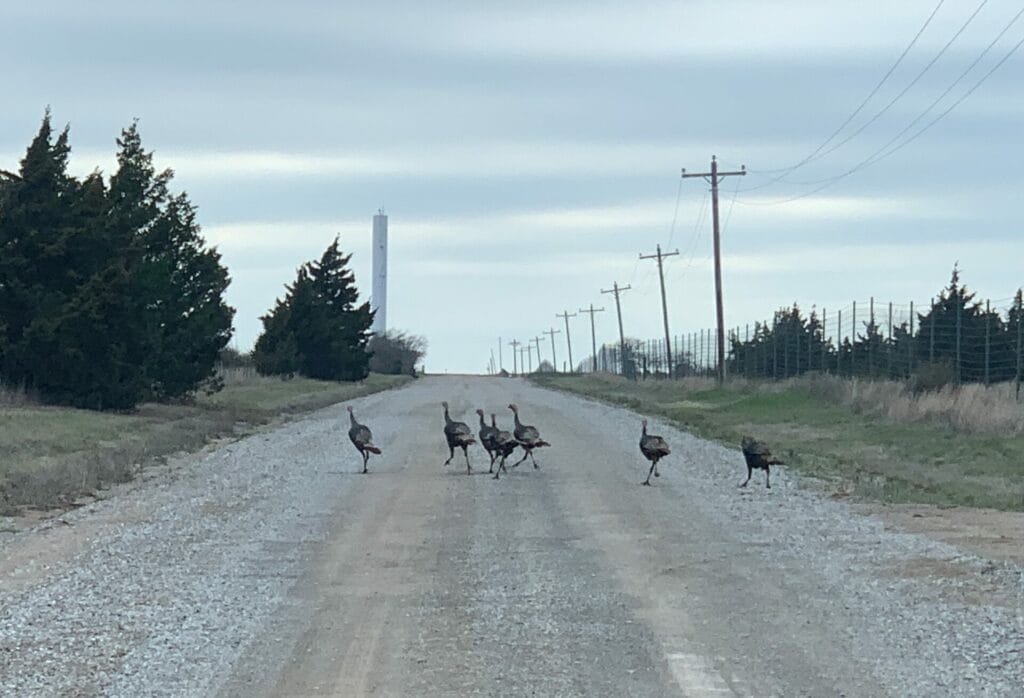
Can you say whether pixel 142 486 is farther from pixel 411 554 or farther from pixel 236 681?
pixel 236 681

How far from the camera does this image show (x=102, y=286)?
125 ft

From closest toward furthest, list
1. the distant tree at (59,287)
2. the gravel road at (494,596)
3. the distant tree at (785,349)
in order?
the gravel road at (494,596) → the distant tree at (59,287) → the distant tree at (785,349)

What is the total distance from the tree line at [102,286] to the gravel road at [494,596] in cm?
1771

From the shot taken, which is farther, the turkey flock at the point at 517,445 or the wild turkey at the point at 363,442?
the wild turkey at the point at 363,442

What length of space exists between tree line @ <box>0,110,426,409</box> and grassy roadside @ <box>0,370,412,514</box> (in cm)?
117

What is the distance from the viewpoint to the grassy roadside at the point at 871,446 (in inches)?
867

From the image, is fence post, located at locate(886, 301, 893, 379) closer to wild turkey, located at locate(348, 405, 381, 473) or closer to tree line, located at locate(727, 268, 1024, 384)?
tree line, located at locate(727, 268, 1024, 384)

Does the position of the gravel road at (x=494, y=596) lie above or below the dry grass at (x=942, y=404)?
below

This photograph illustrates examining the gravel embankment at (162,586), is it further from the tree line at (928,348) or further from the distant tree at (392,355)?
the distant tree at (392,355)

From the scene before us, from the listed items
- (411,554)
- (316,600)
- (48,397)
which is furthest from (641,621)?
(48,397)

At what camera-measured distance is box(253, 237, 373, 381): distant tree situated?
7962 centimetres

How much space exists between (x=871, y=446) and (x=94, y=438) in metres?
15.8

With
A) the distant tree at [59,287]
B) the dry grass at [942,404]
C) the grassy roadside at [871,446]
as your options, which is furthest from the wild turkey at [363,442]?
the distant tree at [59,287]

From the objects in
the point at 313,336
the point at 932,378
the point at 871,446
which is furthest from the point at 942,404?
the point at 313,336
